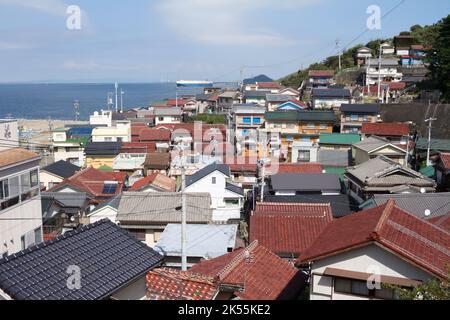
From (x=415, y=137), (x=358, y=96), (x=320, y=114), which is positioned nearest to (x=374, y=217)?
(x=415, y=137)

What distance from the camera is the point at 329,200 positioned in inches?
674

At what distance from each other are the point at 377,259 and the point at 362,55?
4893 centimetres

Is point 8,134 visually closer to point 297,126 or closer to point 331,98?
point 297,126

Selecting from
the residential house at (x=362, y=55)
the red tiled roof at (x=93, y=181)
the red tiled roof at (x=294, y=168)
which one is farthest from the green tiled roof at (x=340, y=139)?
the residential house at (x=362, y=55)

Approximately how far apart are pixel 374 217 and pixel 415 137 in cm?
2190

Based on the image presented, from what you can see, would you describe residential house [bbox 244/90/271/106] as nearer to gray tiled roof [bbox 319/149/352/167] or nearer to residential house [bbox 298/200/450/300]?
gray tiled roof [bbox 319/149/352/167]

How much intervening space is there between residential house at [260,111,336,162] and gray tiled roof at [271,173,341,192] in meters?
11.4

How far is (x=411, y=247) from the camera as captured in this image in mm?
5914

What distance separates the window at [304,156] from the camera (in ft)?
87.2

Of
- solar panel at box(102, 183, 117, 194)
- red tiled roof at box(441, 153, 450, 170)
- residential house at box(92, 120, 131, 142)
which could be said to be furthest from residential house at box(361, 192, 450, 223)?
residential house at box(92, 120, 131, 142)

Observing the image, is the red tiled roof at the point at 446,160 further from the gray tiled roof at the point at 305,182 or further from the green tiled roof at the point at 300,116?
the green tiled roof at the point at 300,116

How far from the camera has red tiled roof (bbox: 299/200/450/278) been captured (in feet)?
18.7

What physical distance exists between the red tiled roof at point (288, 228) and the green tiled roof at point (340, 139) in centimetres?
1536
